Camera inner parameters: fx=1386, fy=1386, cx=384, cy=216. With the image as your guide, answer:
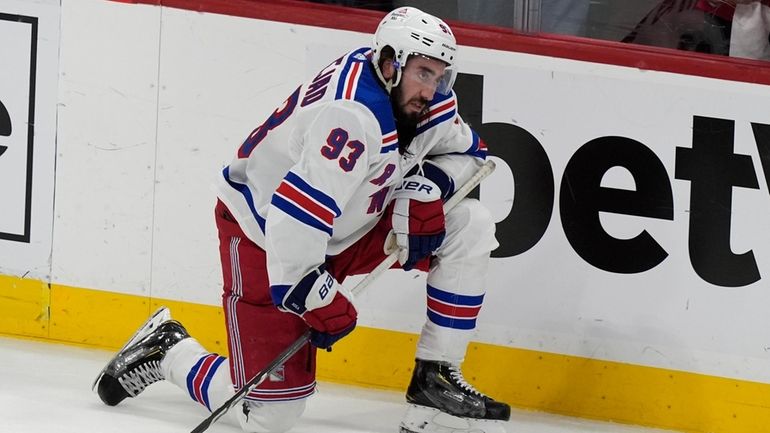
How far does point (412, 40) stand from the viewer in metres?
3.04

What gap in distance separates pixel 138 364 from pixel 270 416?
42 centimetres

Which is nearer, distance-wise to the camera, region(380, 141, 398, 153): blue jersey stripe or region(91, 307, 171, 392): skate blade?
region(380, 141, 398, 153): blue jersey stripe

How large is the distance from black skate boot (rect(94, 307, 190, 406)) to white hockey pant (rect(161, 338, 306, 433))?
0.10ft

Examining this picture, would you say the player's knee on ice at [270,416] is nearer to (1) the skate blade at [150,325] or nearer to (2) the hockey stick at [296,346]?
(2) the hockey stick at [296,346]

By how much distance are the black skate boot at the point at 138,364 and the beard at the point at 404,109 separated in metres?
0.86

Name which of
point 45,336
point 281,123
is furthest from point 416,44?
point 45,336

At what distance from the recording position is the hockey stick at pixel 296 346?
3163 millimetres

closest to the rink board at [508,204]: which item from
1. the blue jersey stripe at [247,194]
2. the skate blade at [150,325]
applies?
the skate blade at [150,325]

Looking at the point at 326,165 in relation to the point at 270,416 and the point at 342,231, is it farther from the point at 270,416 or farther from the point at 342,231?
the point at 270,416

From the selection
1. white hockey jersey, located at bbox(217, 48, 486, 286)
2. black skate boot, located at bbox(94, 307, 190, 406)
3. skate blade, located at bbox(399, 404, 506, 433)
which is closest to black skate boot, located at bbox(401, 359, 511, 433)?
skate blade, located at bbox(399, 404, 506, 433)

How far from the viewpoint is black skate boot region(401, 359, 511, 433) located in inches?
132

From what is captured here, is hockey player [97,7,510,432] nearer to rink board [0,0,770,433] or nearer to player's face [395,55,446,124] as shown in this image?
player's face [395,55,446,124]

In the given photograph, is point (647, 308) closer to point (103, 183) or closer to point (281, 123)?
point (281, 123)

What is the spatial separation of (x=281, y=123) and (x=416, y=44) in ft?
1.22
